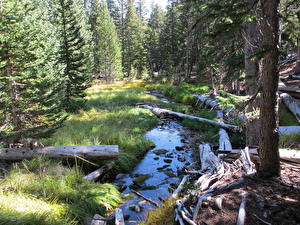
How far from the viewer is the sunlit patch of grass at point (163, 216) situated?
3.66 m

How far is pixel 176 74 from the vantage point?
32188mm

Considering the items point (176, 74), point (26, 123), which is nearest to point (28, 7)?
point (26, 123)

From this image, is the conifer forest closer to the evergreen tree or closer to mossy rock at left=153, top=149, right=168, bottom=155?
mossy rock at left=153, top=149, right=168, bottom=155

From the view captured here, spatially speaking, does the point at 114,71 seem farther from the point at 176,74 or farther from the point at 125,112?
the point at 125,112

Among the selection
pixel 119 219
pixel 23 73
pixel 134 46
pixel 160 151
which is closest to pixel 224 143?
pixel 160 151

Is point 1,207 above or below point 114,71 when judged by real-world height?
below

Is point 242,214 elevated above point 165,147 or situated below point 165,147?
above

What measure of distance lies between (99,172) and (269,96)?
496 cm

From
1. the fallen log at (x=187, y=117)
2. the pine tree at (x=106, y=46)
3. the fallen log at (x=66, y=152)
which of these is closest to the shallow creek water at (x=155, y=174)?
the fallen log at (x=66, y=152)

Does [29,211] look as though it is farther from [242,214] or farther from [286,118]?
[286,118]

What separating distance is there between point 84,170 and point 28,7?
5.41 m

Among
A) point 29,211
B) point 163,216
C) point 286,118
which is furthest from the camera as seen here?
point 286,118

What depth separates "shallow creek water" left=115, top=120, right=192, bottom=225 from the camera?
5059mm

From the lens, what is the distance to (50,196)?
457cm
